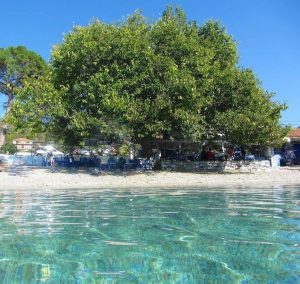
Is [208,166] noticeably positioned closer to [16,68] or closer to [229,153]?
[229,153]

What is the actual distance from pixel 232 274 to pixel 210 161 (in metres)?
22.4

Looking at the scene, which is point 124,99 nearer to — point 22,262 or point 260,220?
point 260,220

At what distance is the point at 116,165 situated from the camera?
80.8 feet

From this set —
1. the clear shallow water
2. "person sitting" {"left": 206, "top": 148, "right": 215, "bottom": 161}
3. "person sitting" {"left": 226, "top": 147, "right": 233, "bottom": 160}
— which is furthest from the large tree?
the clear shallow water

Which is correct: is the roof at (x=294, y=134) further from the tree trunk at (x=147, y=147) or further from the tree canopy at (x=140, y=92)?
the tree trunk at (x=147, y=147)

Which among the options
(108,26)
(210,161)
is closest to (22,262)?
(108,26)

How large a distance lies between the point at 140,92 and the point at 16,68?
16285 mm

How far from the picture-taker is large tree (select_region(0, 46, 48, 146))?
33.2m

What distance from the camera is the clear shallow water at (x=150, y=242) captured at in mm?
4859

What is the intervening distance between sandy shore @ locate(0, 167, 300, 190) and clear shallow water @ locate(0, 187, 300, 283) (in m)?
6.46

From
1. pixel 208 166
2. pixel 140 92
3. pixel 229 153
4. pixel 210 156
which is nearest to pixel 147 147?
pixel 208 166

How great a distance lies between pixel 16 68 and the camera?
109 feet

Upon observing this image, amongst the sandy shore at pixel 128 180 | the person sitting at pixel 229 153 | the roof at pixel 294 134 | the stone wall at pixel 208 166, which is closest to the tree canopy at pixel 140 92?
the sandy shore at pixel 128 180

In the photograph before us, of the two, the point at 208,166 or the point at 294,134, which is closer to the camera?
the point at 208,166
